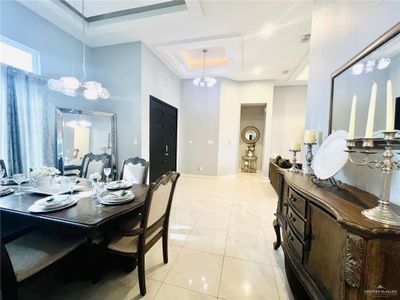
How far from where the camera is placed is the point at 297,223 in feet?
4.36

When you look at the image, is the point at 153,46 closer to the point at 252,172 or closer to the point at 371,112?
the point at 371,112

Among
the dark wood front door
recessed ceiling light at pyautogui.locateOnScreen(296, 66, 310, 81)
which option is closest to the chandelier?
the dark wood front door

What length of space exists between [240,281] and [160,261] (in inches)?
32.6

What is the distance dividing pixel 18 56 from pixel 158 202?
10.5 feet

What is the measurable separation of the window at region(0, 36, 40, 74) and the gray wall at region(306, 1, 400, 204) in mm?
4096

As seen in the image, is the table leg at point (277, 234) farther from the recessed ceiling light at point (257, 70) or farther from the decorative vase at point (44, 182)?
the recessed ceiling light at point (257, 70)

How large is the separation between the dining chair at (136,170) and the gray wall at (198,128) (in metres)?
3.42

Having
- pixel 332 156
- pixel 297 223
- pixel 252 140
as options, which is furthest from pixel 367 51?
pixel 252 140

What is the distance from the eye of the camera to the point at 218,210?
127 inches

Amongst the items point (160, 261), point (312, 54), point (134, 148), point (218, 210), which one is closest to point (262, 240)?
point (218, 210)

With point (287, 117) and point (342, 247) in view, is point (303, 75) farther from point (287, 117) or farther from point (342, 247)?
point (342, 247)

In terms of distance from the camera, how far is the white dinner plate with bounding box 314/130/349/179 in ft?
4.00

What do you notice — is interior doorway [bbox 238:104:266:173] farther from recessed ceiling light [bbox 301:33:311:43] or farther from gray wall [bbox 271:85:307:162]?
recessed ceiling light [bbox 301:33:311:43]

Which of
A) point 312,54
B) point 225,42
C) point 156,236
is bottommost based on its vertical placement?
point 156,236
